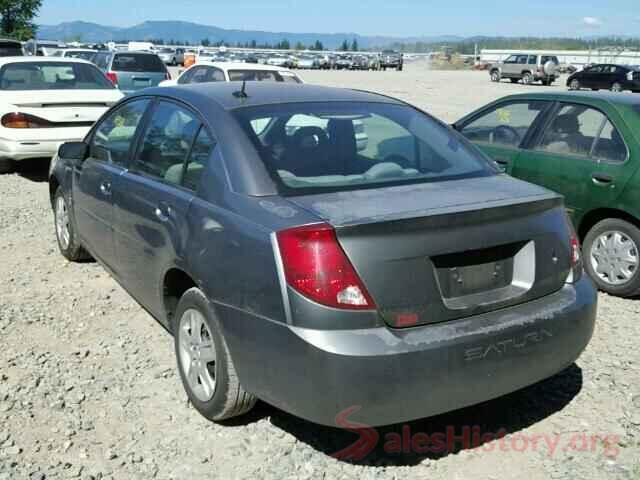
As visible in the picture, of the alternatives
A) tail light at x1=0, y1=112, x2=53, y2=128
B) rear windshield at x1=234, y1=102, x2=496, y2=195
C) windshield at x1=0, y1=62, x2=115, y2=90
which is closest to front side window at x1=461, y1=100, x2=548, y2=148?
rear windshield at x1=234, y1=102, x2=496, y2=195

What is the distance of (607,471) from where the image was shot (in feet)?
10.7

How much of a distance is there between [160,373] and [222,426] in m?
0.75

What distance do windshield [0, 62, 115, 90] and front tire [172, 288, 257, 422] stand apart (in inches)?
293

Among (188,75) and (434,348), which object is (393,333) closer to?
(434,348)

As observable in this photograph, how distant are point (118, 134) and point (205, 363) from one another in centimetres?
209

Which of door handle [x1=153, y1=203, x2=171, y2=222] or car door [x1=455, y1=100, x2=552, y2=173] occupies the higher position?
car door [x1=455, y1=100, x2=552, y2=173]

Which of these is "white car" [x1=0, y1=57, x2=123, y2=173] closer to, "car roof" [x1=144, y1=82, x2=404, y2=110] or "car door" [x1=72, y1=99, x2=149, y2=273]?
"car door" [x1=72, y1=99, x2=149, y2=273]

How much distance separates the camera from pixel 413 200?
3.18 meters

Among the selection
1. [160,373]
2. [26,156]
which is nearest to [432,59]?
[26,156]

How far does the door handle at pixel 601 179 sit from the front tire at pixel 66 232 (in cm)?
418

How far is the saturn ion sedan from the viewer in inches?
112

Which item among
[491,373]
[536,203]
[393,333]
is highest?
[536,203]

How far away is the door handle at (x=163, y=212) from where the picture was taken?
3.81 meters

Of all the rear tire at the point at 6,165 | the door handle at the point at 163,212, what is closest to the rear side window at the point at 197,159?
the door handle at the point at 163,212
